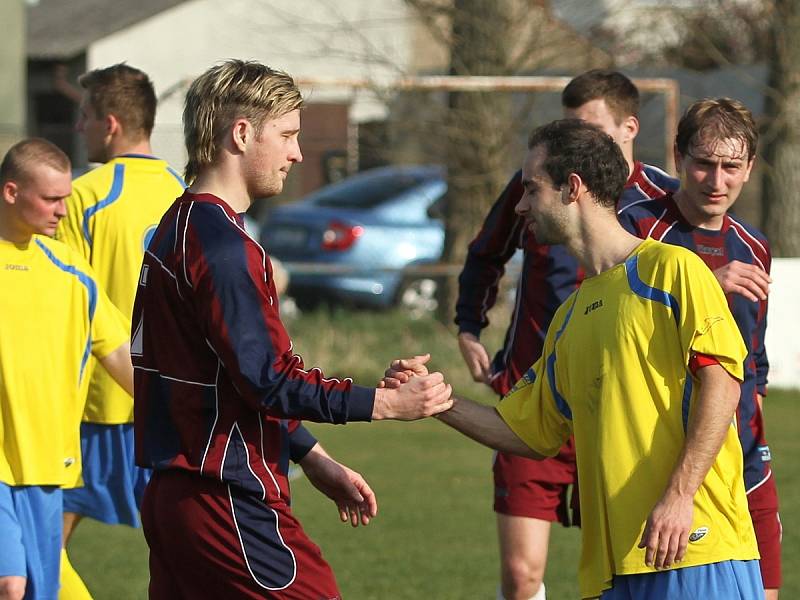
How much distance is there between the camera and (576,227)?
420 cm

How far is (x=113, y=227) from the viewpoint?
6.23 metres

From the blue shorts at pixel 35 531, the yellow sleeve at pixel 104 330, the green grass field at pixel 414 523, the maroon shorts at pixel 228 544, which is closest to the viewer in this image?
the maroon shorts at pixel 228 544

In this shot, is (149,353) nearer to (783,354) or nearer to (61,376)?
(61,376)

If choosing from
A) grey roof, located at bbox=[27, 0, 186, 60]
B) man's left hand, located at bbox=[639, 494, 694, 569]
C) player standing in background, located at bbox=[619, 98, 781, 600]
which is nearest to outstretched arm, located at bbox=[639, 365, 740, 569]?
man's left hand, located at bbox=[639, 494, 694, 569]

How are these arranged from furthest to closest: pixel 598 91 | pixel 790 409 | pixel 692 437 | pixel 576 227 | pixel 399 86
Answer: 1. pixel 399 86
2. pixel 790 409
3. pixel 598 91
4. pixel 576 227
5. pixel 692 437

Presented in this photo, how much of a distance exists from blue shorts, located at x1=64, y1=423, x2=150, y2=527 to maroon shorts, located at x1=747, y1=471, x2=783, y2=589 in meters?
2.65

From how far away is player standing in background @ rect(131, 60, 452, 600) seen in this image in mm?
3809

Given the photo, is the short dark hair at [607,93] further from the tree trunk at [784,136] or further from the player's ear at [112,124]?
the tree trunk at [784,136]

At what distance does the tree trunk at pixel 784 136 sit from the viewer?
52.2 ft

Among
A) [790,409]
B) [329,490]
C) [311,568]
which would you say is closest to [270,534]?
[311,568]

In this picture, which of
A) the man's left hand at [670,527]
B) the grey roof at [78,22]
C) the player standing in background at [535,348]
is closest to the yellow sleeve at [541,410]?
the man's left hand at [670,527]

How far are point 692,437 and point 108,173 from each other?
3303 mm

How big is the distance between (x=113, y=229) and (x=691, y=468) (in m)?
3.19

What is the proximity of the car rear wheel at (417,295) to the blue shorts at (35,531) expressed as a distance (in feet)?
33.6
